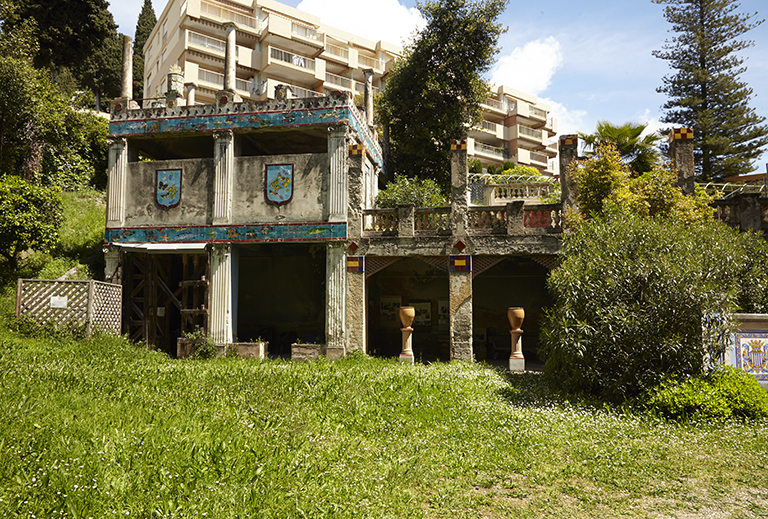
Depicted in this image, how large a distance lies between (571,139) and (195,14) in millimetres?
Result: 35586

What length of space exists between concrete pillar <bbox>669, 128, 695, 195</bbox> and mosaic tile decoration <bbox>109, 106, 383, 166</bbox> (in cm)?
953

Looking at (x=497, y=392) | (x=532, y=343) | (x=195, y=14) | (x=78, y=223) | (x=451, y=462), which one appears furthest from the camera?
(x=195, y=14)

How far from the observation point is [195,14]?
40.5 meters

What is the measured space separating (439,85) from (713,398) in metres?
18.7

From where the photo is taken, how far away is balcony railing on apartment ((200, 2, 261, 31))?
4175 centimetres

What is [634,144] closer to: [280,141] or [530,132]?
[280,141]

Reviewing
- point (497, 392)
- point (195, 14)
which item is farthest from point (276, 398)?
point (195, 14)

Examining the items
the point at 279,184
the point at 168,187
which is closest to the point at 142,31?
the point at 168,187

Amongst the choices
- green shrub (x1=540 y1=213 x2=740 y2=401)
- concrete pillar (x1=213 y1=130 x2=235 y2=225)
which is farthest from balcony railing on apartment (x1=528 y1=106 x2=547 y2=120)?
green shrub (x1=540 y1=213 x2=740 y2=401)

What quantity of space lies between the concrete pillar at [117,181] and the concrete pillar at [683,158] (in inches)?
661

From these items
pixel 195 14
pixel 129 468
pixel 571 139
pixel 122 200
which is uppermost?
pixel 195 14

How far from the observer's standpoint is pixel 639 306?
10016mm

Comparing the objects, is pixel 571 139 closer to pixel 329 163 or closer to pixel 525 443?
pixel 329 163

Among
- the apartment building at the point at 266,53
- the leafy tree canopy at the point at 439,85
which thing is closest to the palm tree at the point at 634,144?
the leafy tree canopy at the point at 439,85
